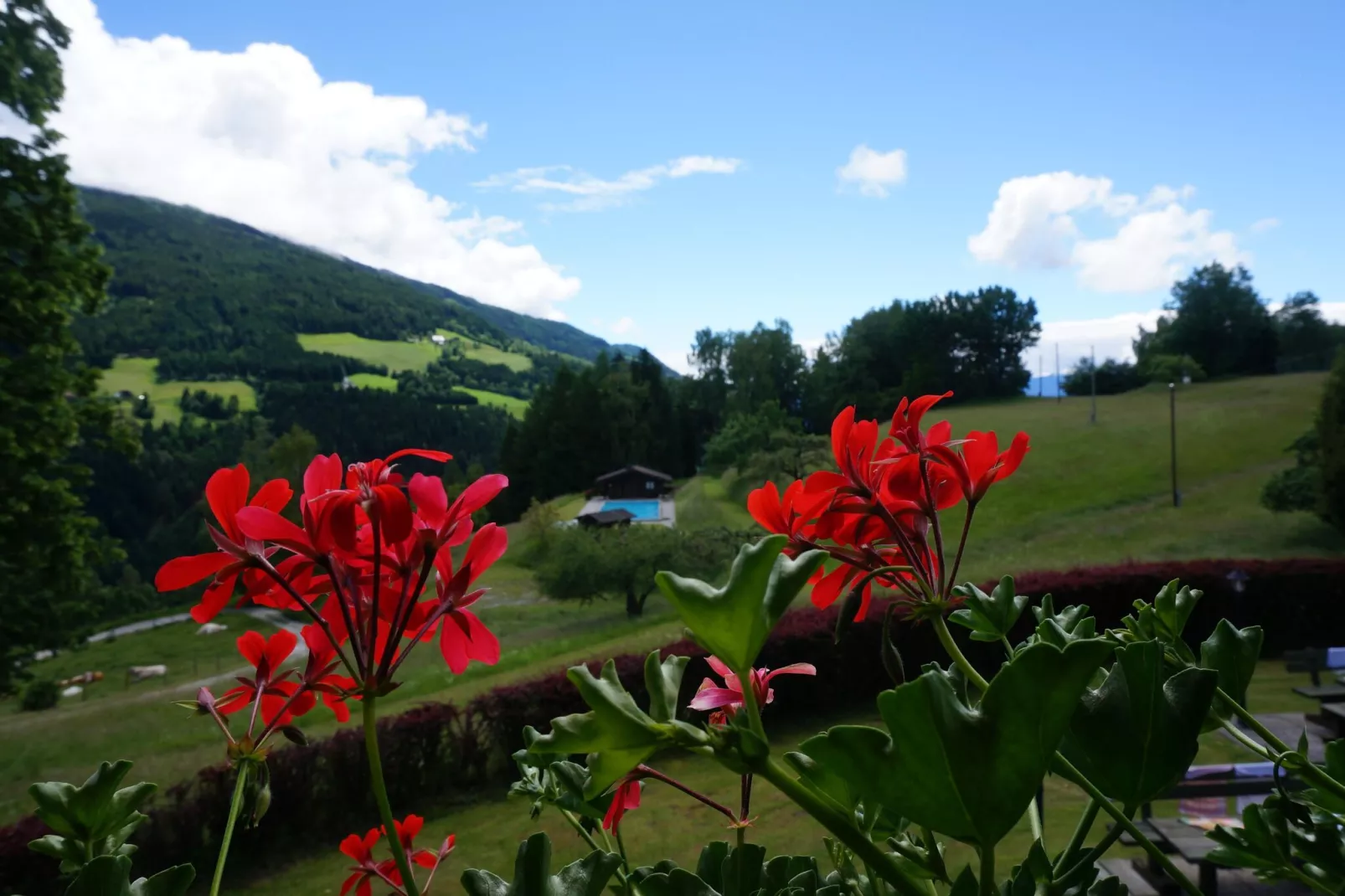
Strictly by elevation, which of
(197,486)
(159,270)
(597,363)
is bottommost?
(197,486)

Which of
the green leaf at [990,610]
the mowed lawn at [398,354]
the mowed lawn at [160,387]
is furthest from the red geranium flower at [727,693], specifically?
the mowed lawn at [398,354]

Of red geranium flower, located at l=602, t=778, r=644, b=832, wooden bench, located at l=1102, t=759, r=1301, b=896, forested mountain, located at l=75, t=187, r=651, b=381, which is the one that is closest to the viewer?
red geranium flower, located at l=602, t=778, r=644, b=832

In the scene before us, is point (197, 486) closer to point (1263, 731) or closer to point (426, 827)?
point (426, 827)

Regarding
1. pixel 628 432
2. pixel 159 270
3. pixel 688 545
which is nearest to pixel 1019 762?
pixel 688 545

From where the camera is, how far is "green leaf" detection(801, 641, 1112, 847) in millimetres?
296

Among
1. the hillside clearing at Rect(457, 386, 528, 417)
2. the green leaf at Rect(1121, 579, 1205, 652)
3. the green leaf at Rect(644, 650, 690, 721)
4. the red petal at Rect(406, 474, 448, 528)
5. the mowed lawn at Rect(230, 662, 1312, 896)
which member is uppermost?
the hillside clearing at Rect(457, 386, 528, 417)

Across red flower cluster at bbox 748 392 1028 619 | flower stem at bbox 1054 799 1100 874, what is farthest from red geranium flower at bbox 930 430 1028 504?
flower stem at bbox 1054 799 1100 874

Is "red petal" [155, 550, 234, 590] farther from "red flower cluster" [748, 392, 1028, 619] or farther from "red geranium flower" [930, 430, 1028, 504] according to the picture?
"red geranium flower" [930, 430, 1028, 504]

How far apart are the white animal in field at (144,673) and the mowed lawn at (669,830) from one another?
19178 millimetres

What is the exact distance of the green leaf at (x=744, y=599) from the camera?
0.32 meters

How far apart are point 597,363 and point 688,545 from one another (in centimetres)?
3095

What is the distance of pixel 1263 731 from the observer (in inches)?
19.7

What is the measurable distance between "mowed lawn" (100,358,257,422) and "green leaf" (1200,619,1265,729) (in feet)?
242

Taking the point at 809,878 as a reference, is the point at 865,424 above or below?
above
